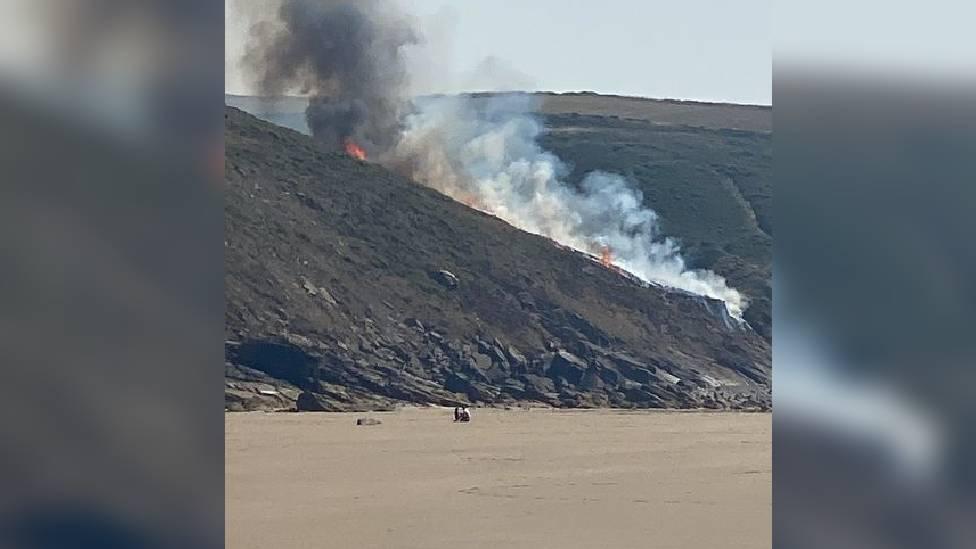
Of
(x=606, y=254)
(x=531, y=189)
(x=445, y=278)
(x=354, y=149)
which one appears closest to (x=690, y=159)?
(x=531, y=189)

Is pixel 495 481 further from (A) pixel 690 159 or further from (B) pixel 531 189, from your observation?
(A) pixel 690 159

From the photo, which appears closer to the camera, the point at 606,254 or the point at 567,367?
the point at 567,367

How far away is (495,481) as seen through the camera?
72.6 feet

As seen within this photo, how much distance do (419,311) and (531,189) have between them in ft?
81.4

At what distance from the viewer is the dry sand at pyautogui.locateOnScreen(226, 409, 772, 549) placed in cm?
1566

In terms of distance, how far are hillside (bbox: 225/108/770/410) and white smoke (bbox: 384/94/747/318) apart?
6.43m
